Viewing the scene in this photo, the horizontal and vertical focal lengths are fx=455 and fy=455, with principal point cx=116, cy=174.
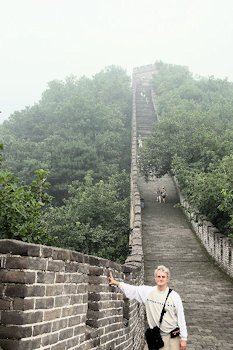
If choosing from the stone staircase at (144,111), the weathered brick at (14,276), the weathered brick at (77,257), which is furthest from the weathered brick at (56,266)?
the stone staircase at (144,111)

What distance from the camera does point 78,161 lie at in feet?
103

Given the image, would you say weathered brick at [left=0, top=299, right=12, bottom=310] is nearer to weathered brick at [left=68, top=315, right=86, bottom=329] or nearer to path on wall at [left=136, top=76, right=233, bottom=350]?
weathered brick at [left=68, top=315, right=86, bottom=329]

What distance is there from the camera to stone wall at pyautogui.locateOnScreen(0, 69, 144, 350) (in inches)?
102

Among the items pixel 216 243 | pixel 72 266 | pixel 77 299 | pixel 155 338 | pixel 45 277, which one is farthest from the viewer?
pixel 216 243

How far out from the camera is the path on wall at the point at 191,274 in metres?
9.26

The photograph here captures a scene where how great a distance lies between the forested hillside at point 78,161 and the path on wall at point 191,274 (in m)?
1.69

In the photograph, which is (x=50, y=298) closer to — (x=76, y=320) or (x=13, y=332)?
(x=13, y=332)

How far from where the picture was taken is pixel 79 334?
143 inches

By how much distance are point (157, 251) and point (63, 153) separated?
55.9 ft

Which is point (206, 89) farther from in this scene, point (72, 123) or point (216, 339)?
point (216, 339)

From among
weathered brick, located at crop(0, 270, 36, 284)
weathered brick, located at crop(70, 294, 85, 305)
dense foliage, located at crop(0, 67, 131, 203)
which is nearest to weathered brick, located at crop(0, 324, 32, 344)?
weathered brick, located at crop(0, 270, 36, 284)

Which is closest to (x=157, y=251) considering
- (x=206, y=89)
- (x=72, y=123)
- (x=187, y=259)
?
(x=187, y=259)

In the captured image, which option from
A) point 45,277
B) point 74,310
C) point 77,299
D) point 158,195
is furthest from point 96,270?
point 158,195

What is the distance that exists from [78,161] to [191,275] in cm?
1857
